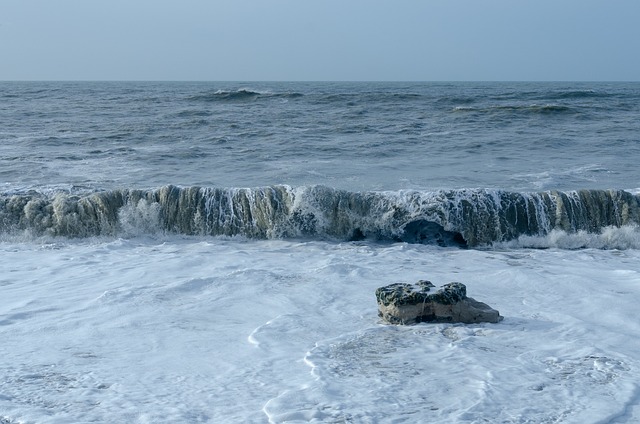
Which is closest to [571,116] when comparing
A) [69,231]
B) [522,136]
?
[522,136]

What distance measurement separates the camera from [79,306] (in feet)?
21.8

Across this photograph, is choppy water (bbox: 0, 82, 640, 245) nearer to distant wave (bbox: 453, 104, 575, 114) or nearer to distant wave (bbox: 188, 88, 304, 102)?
distant wave (bbox: 453, 104, 575, 114)

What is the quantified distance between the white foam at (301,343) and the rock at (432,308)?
0.12 meters

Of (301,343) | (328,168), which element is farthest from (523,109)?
(301,343)

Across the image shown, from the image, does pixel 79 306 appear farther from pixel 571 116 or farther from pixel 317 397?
pixel 571 116

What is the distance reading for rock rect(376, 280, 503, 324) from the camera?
6.13m

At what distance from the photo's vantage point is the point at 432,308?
243 inches

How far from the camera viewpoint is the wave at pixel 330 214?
34.7 ft

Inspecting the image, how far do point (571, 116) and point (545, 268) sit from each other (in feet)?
63.6

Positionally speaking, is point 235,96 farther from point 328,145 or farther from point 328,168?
point 328,168

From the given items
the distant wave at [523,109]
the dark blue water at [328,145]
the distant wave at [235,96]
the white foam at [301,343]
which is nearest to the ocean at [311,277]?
the white foam at [301,343]

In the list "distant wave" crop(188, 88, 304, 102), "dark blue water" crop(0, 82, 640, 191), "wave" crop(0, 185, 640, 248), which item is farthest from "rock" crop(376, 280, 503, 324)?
"distant wave" crop(188, 88, 304, 102)

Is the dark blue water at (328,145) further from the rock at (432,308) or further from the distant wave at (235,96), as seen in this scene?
the rock at (432,308)

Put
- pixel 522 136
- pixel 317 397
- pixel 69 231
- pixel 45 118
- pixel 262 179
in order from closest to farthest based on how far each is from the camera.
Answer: pixel 317 397, pixel 69 231, pixel 262 179, pixel 522 136, pixel 45 118
